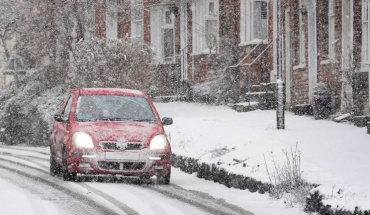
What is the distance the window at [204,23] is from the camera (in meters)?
38.6

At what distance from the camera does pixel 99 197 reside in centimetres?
1458

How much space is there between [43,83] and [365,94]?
1437 cm

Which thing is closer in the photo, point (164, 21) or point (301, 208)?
point (301, 208)

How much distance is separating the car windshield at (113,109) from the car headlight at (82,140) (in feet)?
2.31

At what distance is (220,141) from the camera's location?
69.4 feet

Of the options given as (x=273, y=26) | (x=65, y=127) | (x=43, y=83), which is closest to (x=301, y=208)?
(x=65, y=127)

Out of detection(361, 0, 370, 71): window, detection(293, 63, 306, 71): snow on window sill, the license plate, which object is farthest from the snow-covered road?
detection(293, 63, 306, 71): snow on window sill

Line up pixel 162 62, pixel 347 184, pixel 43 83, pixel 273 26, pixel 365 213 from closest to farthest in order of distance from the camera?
pixel 365 213 < pixel 347 184 < pixel 273 26 < pixel 43 83 < pixel 162 62

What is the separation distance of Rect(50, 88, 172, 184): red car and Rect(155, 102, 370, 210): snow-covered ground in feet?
4.14

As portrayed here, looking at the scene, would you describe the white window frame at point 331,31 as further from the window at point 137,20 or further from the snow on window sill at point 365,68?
the window at point 137,20

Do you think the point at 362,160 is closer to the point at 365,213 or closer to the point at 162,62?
the point at 365,213

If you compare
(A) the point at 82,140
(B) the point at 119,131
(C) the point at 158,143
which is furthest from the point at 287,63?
(A) the point at 82,140

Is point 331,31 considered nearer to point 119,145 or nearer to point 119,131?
point 119,131

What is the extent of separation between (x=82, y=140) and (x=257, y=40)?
18.5 metres
